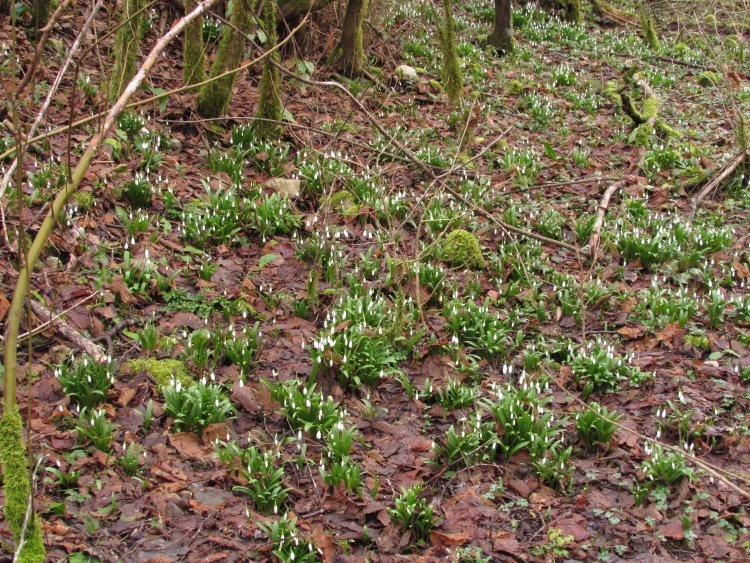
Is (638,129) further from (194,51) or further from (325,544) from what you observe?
(325,544)

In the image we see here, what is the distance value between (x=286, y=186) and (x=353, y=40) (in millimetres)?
3995

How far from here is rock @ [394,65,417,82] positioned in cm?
1098

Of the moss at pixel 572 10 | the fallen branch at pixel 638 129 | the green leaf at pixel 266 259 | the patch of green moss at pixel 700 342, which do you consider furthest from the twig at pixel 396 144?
the moss at pixel 572 10

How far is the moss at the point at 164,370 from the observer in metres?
4.55

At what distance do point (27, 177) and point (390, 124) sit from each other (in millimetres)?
5101

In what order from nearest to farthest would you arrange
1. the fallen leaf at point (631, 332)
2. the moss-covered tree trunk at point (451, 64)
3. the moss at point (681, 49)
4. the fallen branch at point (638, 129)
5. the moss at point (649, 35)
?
the fallen leaf at point (631, 332) → the fallen branch at point (638, 129) → the moss-covered tree trunk at point (451, 64) → the moss at point (681, 49) → the moss at point (649, 35)

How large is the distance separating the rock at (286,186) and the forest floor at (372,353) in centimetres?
4

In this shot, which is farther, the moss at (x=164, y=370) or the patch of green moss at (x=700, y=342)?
the patch of green moss at (x=700, y=342)

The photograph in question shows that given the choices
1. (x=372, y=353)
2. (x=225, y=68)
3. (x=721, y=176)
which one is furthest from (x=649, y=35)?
(x=372, y=353)

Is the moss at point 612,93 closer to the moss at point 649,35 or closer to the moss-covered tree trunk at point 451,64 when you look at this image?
the moss at point 649,35

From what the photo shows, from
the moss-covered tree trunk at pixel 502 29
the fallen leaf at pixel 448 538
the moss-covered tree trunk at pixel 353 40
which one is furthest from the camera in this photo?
the moss-covered tree trunk at pixel 502 29

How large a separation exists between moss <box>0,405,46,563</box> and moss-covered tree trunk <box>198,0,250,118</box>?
6.31m

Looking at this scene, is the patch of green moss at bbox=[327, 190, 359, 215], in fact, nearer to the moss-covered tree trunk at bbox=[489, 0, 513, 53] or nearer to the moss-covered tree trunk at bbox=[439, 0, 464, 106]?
the moss-covered tree trunk at bbox=[439, 0, 464, 106]

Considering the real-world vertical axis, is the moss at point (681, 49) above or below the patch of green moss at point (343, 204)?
above
